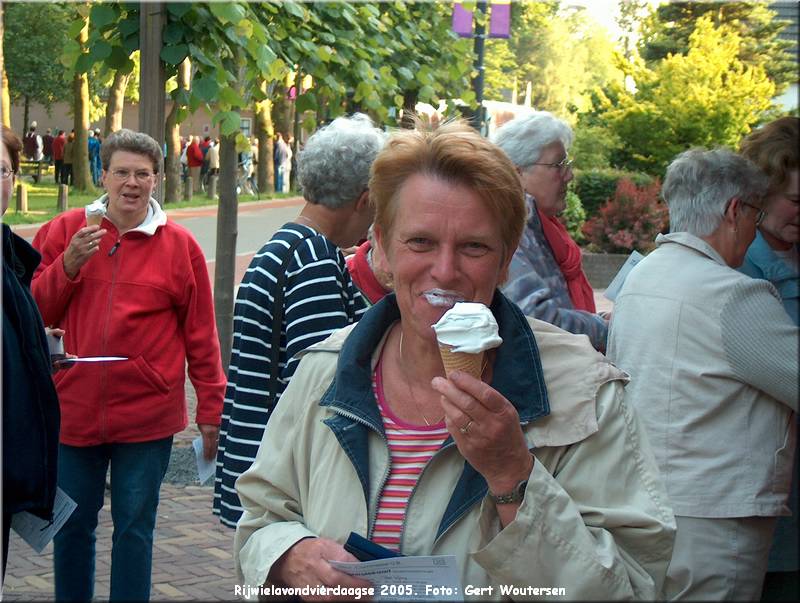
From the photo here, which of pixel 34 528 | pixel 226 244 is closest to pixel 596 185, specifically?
pixel 226 244

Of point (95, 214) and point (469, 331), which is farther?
point (95, 214)

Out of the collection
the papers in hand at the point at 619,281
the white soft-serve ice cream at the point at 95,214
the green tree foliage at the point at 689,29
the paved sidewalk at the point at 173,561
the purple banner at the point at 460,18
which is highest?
the green tree foliage at the point at 689,29

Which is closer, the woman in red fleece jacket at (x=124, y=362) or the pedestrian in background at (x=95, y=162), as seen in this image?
the woman in red fleece jacket at (x=124, y=362)

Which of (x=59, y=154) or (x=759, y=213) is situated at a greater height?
(x=759, y=213)

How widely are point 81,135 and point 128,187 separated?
9336 mm

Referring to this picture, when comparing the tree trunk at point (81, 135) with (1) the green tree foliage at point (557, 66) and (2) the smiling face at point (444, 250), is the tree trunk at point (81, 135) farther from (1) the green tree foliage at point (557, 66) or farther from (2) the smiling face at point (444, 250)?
(1) the green tree foliage at point (557, 66)

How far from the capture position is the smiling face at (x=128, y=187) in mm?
4703

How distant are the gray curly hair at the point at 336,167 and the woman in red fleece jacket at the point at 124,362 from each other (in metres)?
1.05

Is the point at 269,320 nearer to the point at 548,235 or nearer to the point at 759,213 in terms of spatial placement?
the point at 548,235

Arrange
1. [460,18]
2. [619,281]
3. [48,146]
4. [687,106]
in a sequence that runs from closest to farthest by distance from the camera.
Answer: [619,281] < [460,18] < [48,146] < [687,106]

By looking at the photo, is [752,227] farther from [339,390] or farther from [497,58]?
[497,58]

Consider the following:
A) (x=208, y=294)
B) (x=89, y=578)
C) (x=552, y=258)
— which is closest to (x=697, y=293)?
(x=552, y=258)

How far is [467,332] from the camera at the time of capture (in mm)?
2014

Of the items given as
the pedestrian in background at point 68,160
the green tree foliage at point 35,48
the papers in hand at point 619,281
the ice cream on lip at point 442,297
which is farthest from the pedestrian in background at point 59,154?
the ice cream on lip at point 442,297
